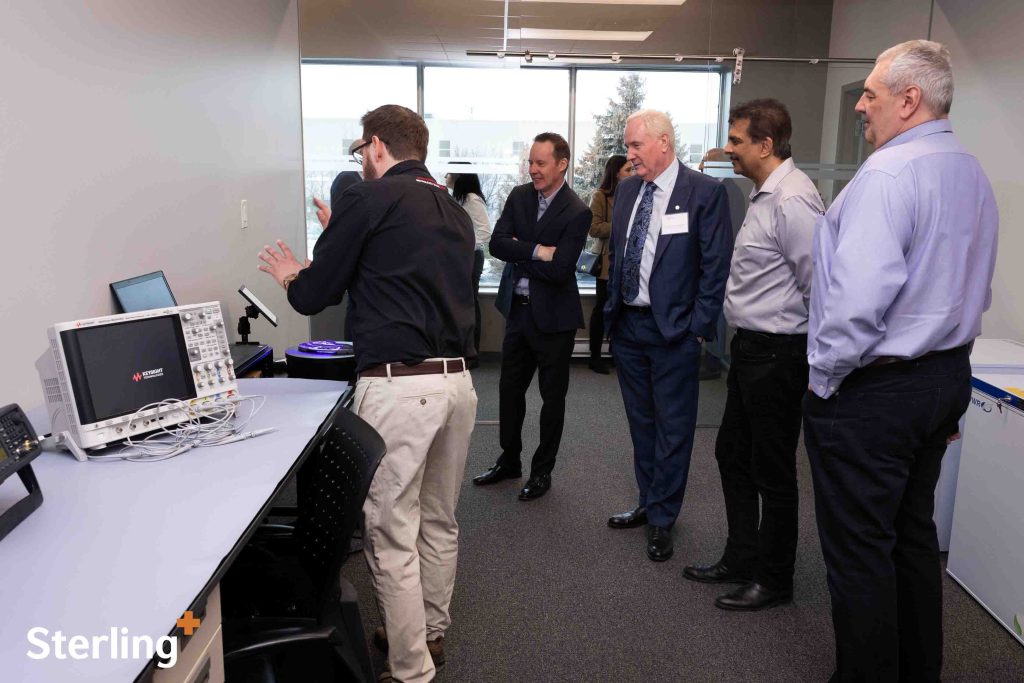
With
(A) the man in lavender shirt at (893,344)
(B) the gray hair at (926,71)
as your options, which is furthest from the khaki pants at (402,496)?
(B) the gray hair at (926,71)

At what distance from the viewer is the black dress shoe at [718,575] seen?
2781mm

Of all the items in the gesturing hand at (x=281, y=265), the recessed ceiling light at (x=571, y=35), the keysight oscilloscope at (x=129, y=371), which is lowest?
the keysight oscilloscope at (x=129, y=371)

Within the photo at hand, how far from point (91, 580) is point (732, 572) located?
210 centimetres

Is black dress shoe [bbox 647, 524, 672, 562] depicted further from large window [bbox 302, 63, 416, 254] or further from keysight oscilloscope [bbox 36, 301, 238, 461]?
large window [bbox 302, 63, 416, 254]

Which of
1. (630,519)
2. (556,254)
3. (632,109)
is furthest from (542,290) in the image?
(632,109)

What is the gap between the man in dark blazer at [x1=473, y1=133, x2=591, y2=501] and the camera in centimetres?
344

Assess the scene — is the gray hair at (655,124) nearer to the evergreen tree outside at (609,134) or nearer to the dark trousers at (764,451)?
the dark trousers at (764,451)

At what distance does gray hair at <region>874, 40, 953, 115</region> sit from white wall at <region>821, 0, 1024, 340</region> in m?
2.17

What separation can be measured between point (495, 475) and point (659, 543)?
0.97m

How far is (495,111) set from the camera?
5.30 metres

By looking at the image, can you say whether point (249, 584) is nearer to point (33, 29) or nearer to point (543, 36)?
point (33, 29)

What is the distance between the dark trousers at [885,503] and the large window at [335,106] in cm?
365

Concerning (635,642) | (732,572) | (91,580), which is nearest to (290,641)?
(91,580)

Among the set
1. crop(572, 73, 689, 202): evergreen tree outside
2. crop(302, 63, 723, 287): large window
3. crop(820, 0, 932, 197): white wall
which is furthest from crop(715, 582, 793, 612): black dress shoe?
crop(572, 73, 689, 202): evergreen tree outside
